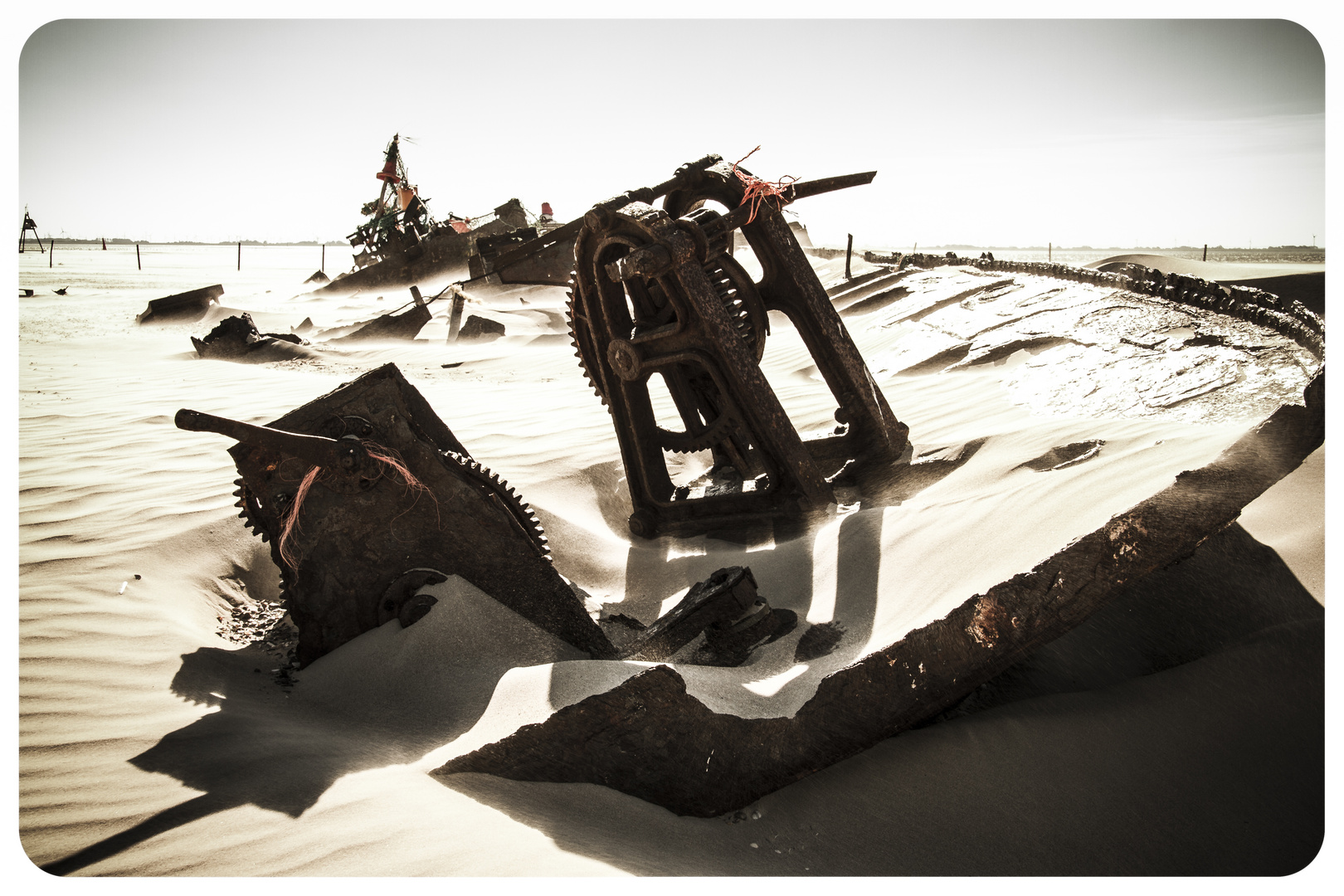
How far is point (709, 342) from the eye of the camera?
3.81 m

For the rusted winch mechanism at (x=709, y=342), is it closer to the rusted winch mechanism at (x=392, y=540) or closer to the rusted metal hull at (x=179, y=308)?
the rusted winch mechanism at (x=392, y=540)

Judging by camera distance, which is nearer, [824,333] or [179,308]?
[824,333]

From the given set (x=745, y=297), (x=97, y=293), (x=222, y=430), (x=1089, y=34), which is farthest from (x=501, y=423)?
(x=97, y=293)

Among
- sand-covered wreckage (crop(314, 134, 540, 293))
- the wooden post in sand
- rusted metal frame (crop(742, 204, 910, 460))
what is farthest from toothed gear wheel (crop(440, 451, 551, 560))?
sand-covered wreckage (crop(314, 134, 540, 293))

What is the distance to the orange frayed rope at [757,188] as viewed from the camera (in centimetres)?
432

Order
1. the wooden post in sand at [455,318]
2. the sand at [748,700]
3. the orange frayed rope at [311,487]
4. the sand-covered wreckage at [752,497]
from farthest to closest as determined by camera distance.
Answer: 1. the wooden post in sand at [455,318]
2. the orange frayed rope at [311,487]
3. the sand-covered wreckage at [752,497]
4. the sand at [748,700]

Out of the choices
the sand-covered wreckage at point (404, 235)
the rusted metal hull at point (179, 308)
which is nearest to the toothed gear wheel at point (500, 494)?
the rusted metal hull at point (179, 308)

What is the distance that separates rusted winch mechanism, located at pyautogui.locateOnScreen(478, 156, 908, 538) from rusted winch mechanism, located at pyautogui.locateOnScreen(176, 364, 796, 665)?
1.06 metres

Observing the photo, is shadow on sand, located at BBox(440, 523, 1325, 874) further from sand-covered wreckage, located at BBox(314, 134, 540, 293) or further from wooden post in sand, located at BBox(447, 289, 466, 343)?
sand-covered wreckage, located at BBox(314, 134, 540, 293)

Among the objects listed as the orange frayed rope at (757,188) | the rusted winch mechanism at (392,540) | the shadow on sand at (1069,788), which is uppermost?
the orange frayed rope at (757,188)

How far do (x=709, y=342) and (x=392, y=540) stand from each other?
1.72 meters

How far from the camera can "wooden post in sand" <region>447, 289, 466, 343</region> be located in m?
12.1

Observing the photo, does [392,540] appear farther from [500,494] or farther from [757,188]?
[757,188]

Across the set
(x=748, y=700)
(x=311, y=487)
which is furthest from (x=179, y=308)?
(x=748, y=700)
